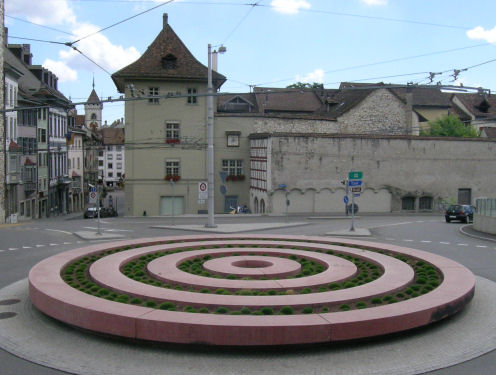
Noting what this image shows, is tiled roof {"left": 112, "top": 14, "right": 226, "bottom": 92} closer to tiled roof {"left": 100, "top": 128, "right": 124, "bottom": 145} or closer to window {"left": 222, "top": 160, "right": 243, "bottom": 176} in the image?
window {"left": 222, "top": 160, "right": 243, "bottom": 176}

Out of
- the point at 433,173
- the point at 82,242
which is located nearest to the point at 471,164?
the point at 433,173

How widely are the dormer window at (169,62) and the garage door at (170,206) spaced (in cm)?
1107

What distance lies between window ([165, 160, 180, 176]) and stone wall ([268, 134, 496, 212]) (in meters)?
8.83

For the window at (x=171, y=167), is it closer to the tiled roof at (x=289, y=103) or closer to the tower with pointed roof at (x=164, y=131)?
the tower with pointed roof at (x=164, y=131)

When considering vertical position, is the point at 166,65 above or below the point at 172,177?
above

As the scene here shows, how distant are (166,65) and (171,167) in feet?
28.2

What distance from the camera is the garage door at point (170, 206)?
46938mm

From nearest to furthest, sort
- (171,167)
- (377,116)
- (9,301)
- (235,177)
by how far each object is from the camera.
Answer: (9,301)
(171,167)
(235,177)
(377,116)

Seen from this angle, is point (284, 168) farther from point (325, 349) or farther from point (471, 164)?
point (325, 349)

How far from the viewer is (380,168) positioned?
46.5 meters

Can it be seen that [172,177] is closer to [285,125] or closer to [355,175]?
[285,125]

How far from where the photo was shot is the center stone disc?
1424 centimetres

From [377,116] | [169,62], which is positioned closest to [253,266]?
[169,62]

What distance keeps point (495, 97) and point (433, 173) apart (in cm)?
3440
